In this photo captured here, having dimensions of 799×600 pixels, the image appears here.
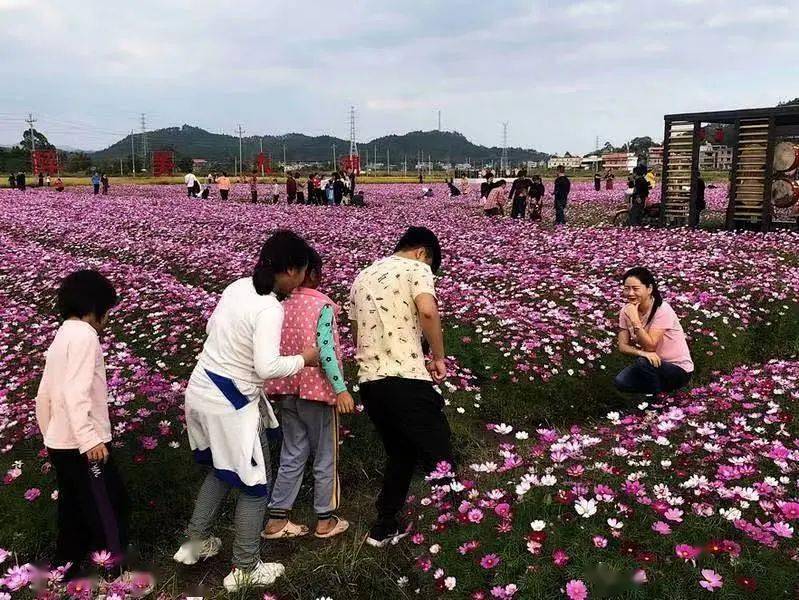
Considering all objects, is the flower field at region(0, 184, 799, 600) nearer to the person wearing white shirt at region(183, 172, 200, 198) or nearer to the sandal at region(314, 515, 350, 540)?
the sandal at region(314, 515, 350, 540)

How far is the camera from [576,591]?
3184mm

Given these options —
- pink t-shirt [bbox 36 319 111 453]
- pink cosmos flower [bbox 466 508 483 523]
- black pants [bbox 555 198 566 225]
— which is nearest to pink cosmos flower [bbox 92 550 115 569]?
pink t-shirt [bbox 36 319 111 453]

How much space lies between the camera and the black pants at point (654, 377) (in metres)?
5.87

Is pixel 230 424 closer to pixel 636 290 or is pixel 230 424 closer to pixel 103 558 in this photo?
pixel 103 558

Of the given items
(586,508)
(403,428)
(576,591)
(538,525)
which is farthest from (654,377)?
(576,591)

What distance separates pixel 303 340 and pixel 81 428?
1358 mm

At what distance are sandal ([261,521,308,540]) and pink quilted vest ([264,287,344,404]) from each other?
107 cm

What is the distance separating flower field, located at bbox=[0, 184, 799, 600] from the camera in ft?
11.6

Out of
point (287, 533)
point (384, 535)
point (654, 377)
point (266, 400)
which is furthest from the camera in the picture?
point (654, 377)

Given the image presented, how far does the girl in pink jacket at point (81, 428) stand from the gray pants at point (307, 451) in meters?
1.01

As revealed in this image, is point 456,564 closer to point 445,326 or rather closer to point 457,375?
point 457,375

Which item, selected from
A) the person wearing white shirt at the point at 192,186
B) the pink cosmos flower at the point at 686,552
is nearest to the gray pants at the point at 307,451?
the pink cosmos flower at the point at 686,552

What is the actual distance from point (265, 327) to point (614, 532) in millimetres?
2267

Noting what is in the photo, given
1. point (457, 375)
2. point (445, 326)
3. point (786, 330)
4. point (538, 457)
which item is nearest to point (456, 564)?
point (538, 457)
